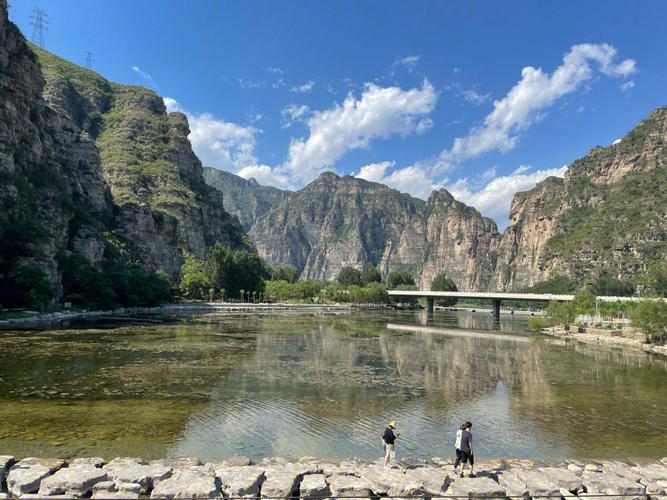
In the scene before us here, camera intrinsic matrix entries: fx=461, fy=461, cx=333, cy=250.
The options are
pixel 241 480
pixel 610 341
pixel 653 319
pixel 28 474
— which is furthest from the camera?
pixel 610 341

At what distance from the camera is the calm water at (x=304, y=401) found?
2188 cm

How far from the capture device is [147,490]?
1489 cm

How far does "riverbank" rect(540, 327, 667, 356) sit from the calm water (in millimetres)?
15118

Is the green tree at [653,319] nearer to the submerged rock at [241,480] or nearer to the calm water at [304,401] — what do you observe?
the calm water at [304,401]

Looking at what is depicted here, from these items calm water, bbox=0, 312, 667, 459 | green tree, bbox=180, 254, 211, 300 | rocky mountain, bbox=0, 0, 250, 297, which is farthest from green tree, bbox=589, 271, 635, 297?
rocky mountain, bbox=0, 0, 250, 297

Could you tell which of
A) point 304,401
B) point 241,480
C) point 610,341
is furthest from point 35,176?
point 610,341

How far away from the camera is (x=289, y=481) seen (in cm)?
1528

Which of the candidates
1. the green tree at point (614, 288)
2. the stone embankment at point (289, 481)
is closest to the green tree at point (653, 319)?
the stone embankment at point (289, 481)

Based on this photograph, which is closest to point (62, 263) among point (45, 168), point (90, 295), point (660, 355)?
point (90, 295)

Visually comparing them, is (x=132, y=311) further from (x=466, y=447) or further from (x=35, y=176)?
(x=466, y=447)

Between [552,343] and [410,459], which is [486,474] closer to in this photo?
[410,459]

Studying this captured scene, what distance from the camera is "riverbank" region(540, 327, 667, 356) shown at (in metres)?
67.7

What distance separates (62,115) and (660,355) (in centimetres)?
16250

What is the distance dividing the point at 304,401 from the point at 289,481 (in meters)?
15.2
